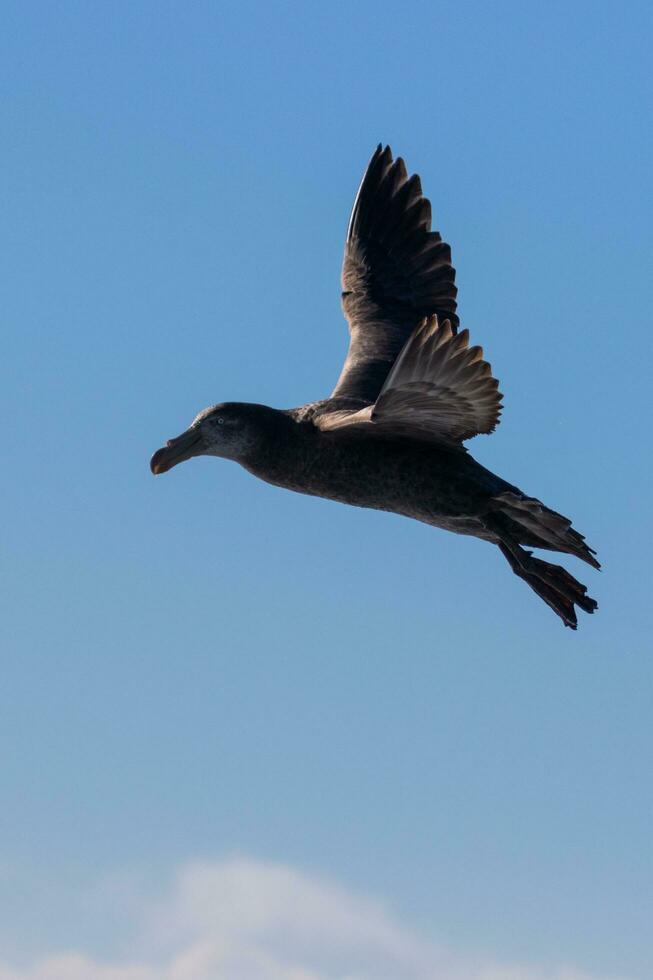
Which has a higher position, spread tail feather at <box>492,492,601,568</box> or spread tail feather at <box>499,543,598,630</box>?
spread tail feather at <box>499,543,598,630</box>

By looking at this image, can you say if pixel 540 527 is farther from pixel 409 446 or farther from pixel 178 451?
pixel 178 451

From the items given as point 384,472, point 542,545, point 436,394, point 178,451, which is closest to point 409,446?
point 384,472

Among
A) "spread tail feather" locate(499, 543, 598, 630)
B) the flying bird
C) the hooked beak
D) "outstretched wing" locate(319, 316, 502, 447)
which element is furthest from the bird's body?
"spread tail feather" locate(499, 543, 598, 630)

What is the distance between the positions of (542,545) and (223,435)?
1802 mm

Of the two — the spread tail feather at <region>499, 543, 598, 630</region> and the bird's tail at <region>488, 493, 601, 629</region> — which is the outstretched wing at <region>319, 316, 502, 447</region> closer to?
the bird's tail at <region>488, 493, 601, 629</region>

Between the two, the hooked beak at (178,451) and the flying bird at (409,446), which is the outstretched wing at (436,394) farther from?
the hooked beak at (178,451)

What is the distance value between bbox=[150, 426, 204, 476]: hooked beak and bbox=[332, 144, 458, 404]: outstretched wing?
1390 millimetres

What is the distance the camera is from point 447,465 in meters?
8.30

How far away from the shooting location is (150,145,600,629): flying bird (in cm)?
745

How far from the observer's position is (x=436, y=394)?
7.57 m

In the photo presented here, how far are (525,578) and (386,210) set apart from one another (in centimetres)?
296

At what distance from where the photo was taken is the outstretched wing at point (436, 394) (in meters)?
7.28

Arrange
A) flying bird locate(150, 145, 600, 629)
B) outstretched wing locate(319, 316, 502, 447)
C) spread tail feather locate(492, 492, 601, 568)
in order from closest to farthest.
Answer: outstretched wing locate(319, 316, 502, 447)
flying bird locate(150, 145, 600, 629)
spread tail feather locate(492, 492, 601, 568)

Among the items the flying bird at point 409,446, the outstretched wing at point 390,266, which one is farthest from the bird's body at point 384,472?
the outstretched wing at point 390,266
